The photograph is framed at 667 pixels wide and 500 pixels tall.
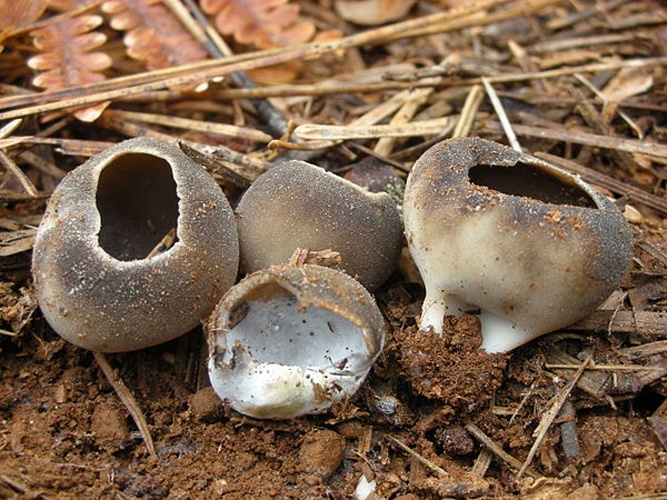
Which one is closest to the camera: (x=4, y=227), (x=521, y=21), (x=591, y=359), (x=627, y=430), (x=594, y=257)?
(x=594, y=257)

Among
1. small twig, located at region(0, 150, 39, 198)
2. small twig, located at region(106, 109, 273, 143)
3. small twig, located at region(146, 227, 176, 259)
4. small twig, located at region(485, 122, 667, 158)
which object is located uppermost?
small twig, located at region(0, 150, 39, 198)

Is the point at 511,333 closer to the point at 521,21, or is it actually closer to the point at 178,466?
the point at 178,466

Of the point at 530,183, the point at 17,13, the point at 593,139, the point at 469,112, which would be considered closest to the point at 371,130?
the point at 469,112

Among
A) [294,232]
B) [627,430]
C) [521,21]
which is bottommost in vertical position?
[627,430]

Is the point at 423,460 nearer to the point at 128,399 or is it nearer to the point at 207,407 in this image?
the point at 207,407

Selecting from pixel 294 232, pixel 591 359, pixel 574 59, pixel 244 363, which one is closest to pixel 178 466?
pixel 244 363

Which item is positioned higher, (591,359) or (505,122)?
(505,122)

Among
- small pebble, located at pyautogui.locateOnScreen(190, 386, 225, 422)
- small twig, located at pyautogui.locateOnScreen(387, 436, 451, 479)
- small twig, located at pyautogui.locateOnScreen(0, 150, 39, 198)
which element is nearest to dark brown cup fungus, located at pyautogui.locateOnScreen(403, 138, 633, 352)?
small twig, located at pyautogui.locateOnScreen(387, 436, 451, 479)

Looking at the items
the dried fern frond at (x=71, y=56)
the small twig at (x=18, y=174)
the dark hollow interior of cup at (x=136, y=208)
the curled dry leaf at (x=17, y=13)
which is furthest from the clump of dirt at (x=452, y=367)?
the curled dry leaf at (x=17, y=13)

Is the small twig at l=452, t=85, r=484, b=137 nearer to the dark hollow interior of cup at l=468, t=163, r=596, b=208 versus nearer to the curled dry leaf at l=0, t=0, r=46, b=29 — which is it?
the dark hollow interior of cup at l=468, t=163, r=596, b=208
